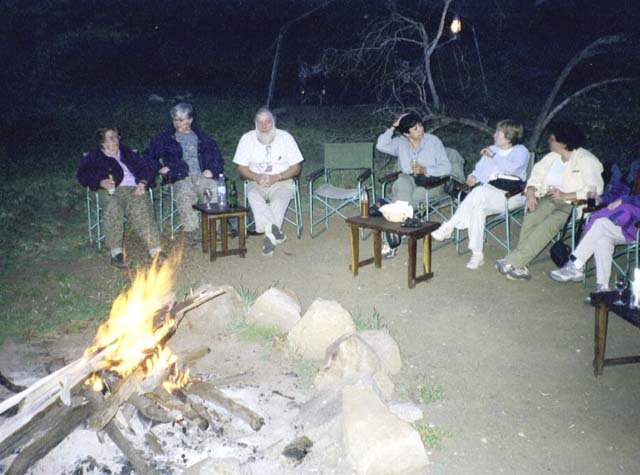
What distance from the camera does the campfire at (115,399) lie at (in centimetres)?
234

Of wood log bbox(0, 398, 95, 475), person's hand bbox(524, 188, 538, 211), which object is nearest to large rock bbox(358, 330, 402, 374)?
wood log bbox(0, 398, 95, 475)

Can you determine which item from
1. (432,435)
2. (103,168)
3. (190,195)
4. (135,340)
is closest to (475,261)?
(432,435)

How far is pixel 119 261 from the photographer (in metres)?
4.88

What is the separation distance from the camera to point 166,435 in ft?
8.23

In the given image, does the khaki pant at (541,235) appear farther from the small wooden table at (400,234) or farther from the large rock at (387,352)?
the large rock at (387,352)

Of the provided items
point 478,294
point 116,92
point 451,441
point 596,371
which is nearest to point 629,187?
point 478,294

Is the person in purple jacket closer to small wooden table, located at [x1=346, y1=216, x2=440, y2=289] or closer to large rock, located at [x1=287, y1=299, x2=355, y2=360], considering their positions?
small wooden table, located at [x1=346, y1=216, x2=440, y2=289]

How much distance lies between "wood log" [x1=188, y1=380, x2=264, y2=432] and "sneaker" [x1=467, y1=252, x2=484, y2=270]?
→ 105 inches

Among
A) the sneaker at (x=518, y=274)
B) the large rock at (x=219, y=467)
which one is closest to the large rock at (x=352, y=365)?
the large rock at (x=219, y=467)

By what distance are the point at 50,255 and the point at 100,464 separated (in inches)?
133

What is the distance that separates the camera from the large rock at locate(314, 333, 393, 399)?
9.38 feet

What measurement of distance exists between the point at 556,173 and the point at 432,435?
2938 mm

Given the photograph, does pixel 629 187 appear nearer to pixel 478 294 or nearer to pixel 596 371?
pixel 478 294

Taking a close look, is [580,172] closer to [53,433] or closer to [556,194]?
[556,194]
